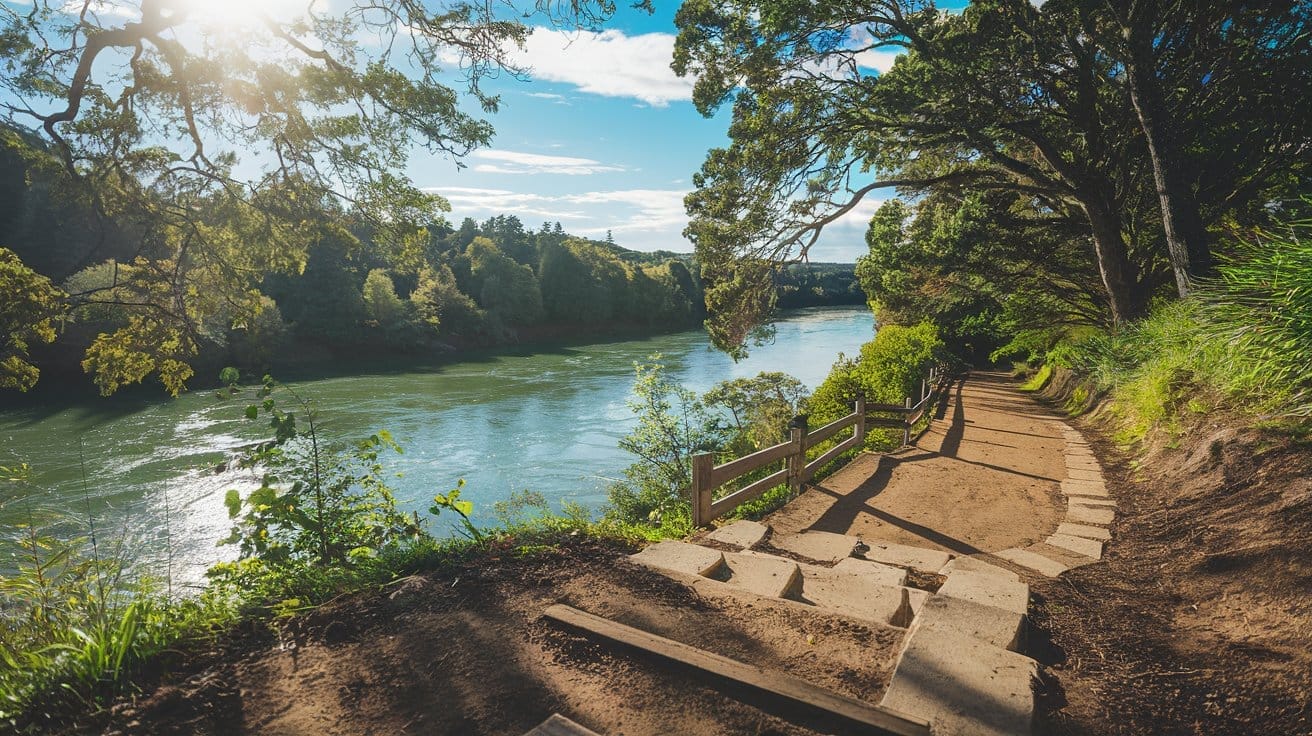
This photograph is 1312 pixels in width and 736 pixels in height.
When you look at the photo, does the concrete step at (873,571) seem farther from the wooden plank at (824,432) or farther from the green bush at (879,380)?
the green bush at (879,380)

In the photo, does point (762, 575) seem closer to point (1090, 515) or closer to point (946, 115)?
point (1090, 515)

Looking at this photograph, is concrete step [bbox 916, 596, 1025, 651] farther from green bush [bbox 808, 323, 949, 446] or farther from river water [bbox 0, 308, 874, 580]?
green bush [bbox 808, 323, 949, 446]

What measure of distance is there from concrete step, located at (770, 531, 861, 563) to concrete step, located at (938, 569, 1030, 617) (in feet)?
3.97

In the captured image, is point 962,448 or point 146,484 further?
point 146,484

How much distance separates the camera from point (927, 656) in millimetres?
2562

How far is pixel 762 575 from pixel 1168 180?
10158 millimetres

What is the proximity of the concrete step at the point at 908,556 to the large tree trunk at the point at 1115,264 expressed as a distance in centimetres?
976

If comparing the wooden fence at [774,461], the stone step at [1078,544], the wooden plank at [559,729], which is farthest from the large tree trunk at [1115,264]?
the wooden plank at [559,729]

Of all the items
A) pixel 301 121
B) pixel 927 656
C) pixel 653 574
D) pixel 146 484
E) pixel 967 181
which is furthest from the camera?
pixel 146 484

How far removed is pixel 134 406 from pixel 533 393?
16392 mm

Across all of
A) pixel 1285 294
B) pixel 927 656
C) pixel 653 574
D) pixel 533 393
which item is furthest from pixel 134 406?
pixel 1285 294

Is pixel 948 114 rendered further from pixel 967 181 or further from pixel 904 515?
pixel 904 515

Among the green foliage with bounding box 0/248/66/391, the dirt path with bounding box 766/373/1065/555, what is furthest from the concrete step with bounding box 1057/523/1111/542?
the green foliage with bounding box 0/248/66/391

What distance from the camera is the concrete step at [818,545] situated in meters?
4.99
